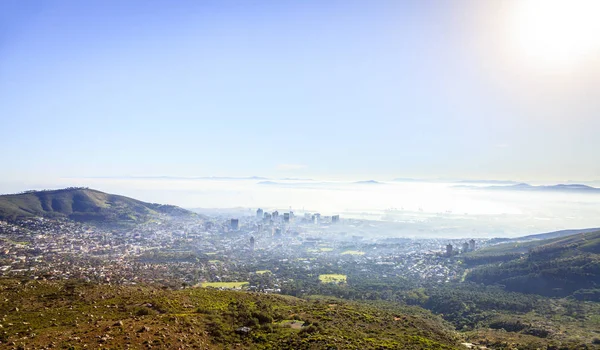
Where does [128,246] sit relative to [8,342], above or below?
below

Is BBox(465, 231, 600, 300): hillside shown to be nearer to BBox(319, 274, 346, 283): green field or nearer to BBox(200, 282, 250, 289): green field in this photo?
BBox(319, 274, 346, 283): green field

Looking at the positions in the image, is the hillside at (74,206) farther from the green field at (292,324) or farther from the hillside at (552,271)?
the hillside at (552,271)

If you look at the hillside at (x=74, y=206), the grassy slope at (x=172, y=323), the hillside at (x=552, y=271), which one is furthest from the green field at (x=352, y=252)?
the hillside at (x=74, y=206)

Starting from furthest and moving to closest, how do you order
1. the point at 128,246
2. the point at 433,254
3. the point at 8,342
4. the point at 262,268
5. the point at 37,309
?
the point at 433,254 → the point at 128,246 → the point at 262,268 → the point at 37,309 → the point at 8,342

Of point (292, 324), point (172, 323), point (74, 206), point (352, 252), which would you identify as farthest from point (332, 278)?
point (74, 206)

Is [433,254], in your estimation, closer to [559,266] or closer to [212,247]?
[559,266]

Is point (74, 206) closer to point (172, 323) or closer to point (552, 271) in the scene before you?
point (172, 323)

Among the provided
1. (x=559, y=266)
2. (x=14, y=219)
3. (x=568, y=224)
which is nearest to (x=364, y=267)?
(x=559, y=266)
